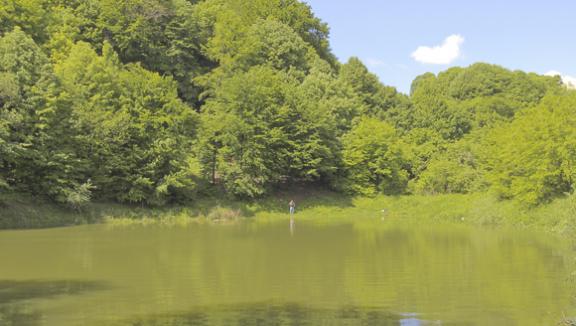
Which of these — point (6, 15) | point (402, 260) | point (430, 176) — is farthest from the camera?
point (430, 176)

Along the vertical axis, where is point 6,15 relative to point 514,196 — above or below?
above

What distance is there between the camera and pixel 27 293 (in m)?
16.6

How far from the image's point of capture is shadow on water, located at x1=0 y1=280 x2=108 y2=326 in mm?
Answer: 13539

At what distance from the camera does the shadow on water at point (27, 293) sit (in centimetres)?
1354

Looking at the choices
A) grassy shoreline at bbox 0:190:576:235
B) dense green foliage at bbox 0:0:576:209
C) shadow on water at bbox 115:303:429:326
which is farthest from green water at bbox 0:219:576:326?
dense green foliage at bbox 0:0:576:209

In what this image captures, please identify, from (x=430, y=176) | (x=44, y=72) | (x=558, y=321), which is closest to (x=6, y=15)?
(x=44, y=72)

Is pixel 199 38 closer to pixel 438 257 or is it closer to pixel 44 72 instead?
pixel 44 72

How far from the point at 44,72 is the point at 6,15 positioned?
1237cm

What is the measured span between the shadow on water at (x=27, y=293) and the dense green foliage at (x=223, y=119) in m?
18.5

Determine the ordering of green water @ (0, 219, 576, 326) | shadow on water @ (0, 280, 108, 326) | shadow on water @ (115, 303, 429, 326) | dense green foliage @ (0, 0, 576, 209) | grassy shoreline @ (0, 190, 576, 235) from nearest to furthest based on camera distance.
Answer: shadow on water @ (115, 303, 429, 326), shadow on water @ (0, 280, 108, 326), green water @ (0, 219, 576, 326), grassy shoreline @ (0, 190, 576, 235), dense green foliage @ (0, 0, 576, 209)

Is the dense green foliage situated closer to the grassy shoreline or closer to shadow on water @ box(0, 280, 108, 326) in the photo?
the grassy shoreline

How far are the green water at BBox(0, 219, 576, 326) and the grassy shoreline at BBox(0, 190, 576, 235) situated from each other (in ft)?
13.5

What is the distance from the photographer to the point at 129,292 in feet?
55.9

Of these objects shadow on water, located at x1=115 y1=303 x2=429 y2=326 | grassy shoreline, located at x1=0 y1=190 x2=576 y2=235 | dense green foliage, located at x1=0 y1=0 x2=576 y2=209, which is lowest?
shadow on water, located at x1=115 y1=303 x2=429 y2=326
